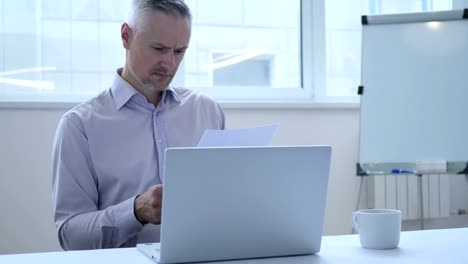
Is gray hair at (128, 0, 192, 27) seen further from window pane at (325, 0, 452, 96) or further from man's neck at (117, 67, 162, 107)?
window pane at (325, 0, 452, 96)

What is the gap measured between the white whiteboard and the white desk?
1.61 metres

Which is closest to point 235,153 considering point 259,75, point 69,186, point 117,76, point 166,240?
point 166,240

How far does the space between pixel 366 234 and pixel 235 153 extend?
382 mm

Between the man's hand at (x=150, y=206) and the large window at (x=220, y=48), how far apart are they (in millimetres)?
1579

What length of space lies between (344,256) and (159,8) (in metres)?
0.95

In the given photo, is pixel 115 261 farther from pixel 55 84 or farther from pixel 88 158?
pixel 55 84

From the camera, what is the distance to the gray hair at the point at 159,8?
1.82m

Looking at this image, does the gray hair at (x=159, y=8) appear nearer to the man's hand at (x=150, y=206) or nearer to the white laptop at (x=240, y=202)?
the man's hand at (x=150, y=206)

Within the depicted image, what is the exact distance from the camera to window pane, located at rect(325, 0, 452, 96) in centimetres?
337

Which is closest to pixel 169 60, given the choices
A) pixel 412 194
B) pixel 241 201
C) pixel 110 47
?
pixel 241 201

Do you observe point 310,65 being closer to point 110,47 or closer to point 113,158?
point 110,47

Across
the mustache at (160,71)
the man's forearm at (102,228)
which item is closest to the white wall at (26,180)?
the mustache at (160,71)

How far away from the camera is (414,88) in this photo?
117 inches

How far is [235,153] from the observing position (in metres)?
1.10
